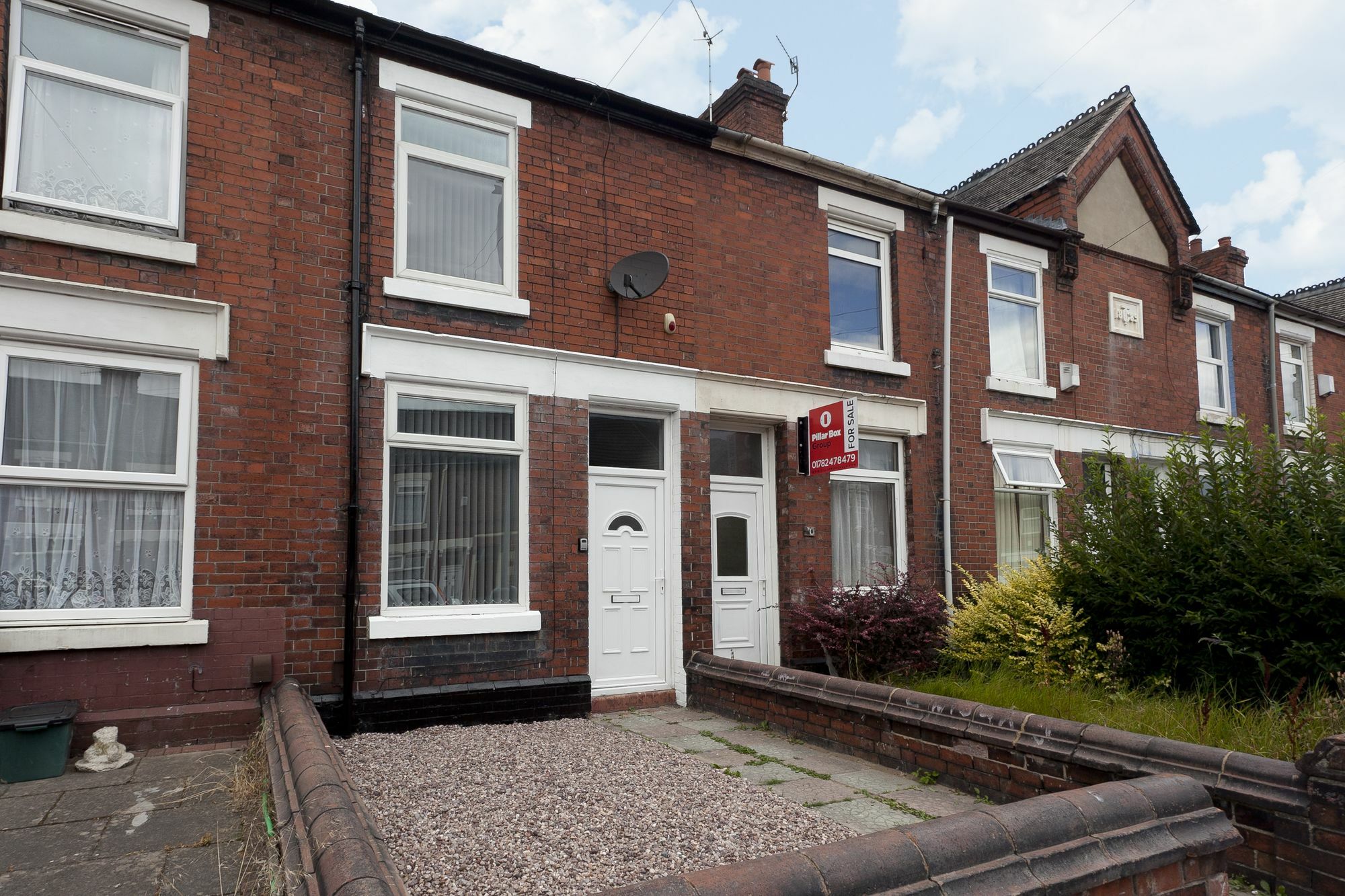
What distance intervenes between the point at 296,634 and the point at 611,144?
529cm

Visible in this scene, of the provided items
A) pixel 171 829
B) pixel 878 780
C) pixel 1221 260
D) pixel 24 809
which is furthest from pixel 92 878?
pixel 1221 260

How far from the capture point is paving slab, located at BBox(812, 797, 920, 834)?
472 cm

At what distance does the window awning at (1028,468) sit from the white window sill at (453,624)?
6441mm

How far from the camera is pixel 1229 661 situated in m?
6.26

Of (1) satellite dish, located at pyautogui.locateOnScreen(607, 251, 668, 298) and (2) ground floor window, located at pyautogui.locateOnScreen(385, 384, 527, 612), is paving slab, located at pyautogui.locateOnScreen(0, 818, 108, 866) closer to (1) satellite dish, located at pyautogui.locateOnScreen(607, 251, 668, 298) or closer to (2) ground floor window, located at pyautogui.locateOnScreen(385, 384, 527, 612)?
(2) ground floor window, located at pyautogui.locateOnScreen(385, 384, 527, 612)

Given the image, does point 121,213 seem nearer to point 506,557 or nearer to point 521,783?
point 506,557

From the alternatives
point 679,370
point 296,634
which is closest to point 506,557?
point 296,634

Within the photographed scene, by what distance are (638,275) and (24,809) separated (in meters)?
5.95

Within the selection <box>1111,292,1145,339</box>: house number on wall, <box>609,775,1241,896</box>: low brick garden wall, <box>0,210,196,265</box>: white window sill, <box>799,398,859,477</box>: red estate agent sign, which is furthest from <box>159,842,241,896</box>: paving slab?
<box>1111,292,1145,339</box>: house number on wall

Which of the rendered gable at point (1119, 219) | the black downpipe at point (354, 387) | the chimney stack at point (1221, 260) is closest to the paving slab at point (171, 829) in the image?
the black downpipe at point (354, 387)

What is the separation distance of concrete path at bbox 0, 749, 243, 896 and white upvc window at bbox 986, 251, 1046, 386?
32.0 feet

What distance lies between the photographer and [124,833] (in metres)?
4.23

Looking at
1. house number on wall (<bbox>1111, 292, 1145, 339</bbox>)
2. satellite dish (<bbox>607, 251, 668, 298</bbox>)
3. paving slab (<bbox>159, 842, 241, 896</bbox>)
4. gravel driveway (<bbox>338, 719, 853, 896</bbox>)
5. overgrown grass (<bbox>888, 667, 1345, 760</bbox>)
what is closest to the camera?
paving slab (<bbox>159, 842, 241, 896</bbox>)

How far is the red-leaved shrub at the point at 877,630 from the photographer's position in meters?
8.41
